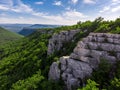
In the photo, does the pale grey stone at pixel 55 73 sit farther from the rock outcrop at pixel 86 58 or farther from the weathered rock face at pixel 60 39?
the weathered rock face at pixel 60 39

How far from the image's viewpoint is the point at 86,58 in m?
60.5

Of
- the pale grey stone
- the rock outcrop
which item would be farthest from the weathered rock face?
the rock outcrop

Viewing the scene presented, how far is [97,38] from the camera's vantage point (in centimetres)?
6612

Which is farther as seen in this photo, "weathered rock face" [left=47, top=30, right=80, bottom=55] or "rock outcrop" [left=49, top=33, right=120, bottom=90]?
"weathered rock face" [left=47, top=30, right=80, bottom=55]

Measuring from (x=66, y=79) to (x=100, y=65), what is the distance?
12107 mm

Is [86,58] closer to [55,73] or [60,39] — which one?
[55,73]

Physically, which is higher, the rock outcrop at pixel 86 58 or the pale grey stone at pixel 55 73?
the rock outcrop at pixel 86 58

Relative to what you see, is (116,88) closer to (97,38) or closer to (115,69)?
(115,69)

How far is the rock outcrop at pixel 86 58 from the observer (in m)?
57.8

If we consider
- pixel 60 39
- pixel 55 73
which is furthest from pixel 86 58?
pixel 60 39

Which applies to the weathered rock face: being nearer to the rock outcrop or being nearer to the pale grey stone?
the pale grey stone

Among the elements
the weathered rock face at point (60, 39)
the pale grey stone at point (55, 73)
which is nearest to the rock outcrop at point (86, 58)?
the pale grey stone at point (55, 73)

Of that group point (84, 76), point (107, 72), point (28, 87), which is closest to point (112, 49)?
point (107, 72)

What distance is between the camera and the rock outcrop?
57844 millimetres
